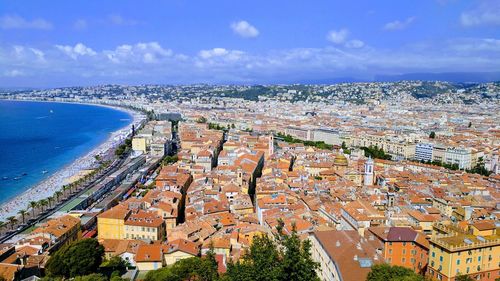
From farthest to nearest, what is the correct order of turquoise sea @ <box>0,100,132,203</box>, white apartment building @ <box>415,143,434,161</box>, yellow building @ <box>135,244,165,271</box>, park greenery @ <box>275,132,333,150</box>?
1. park greenery @ <box>275,132,333,150</box>
2. white apartment building @ <box>415,143,434,161</box>
3. turquoise sea @ <box>0,100,132,203</box>
4. yellow building @ <box>135,244,165,271</box>

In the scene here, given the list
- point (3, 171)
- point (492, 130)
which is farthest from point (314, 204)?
point (492, 130)

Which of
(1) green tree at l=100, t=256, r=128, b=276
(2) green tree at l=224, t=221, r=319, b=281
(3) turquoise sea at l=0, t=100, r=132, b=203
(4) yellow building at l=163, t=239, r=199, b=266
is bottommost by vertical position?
(3) turquoise sea at l=0, t=100, r=132, b=203

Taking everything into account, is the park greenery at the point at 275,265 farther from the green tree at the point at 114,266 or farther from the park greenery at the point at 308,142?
the park greenery at the point at 308,142

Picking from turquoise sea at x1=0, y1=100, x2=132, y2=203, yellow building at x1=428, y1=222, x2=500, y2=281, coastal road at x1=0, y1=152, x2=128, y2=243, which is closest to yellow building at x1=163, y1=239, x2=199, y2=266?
yellow building at x1=428, y1=222, x2=500, y2=281

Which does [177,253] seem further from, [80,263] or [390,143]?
[390,143]

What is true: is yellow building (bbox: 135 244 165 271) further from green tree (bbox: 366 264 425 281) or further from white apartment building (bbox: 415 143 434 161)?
white apartment building (bbox: 415 143 434 161)

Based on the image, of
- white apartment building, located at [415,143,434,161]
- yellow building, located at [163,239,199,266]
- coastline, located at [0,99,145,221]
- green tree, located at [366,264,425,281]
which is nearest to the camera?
green tree, located at [366,264,425,281]
